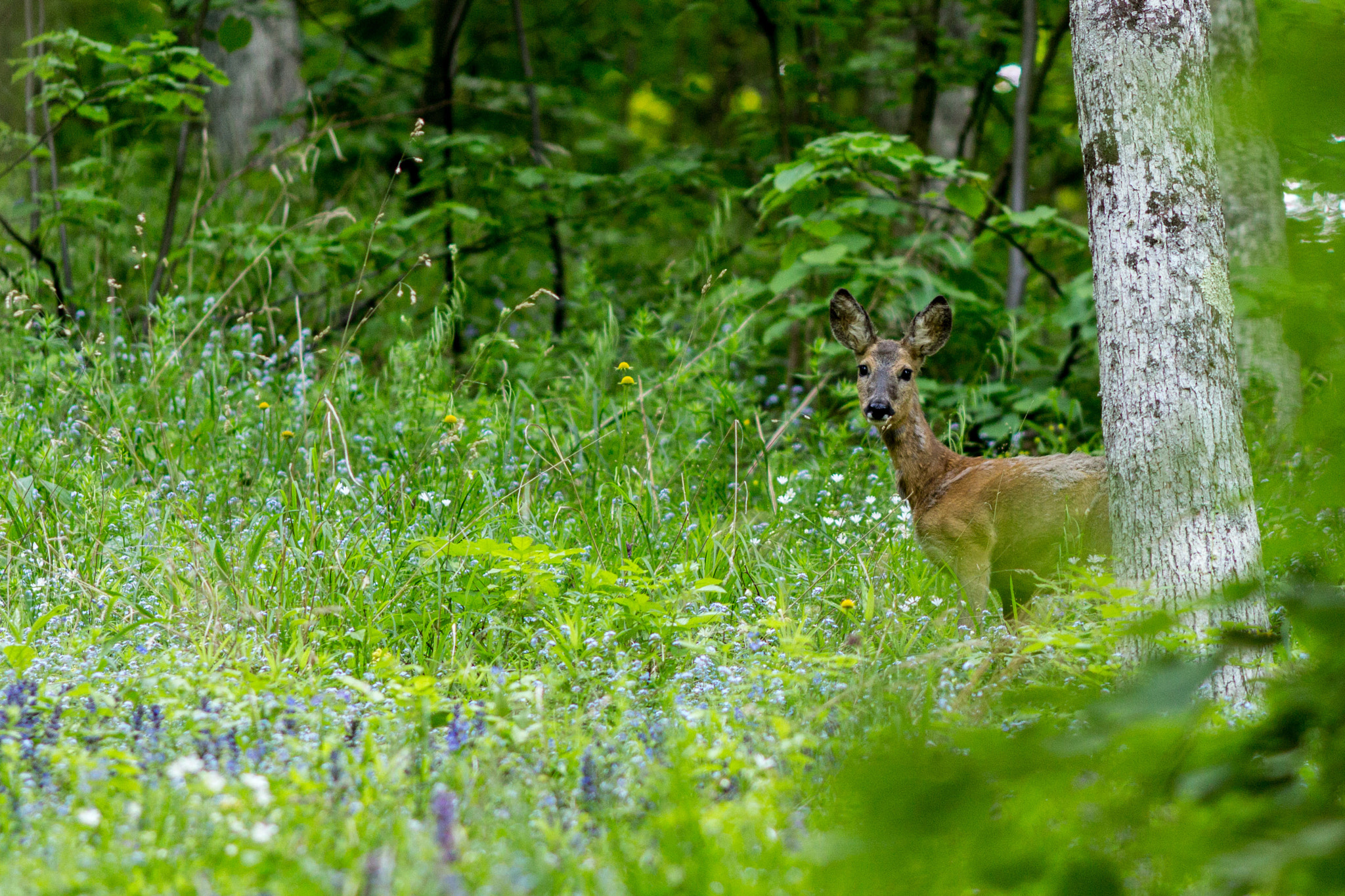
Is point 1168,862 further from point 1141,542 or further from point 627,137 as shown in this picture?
point 627,137

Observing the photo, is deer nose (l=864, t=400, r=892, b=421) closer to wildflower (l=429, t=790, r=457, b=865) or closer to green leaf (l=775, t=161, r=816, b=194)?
green leaf (l=775, t=161, r=816, b=194)

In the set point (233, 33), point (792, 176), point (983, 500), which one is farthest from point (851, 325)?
point (233, 33)

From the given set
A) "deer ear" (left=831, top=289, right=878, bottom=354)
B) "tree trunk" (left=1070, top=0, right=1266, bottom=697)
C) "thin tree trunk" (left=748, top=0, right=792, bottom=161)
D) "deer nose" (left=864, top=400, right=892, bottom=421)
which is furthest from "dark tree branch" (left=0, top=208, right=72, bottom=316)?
"tree trunk" (left=1070, top=0, right=1266, bottom=697)

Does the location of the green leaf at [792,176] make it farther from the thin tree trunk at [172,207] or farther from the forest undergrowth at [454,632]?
the thin tree trunk at [172,207]

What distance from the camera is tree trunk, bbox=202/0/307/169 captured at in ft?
30.0

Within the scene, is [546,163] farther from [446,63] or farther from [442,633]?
[442,633]

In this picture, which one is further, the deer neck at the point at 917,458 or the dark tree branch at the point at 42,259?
the dark tree branch at the point at 42,259

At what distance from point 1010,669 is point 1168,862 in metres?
2.27

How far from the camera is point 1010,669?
357 cm

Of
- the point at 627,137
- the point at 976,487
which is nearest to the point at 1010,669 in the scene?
the point at 976,487

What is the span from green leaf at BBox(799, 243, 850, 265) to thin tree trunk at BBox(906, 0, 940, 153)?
2.94m

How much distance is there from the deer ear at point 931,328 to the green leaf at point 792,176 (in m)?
1.06

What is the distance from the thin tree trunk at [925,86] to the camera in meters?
9.17

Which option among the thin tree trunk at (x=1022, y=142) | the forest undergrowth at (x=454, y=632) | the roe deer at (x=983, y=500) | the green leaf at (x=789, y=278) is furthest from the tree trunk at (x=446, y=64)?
the roe deer at (x=983, y=500)
